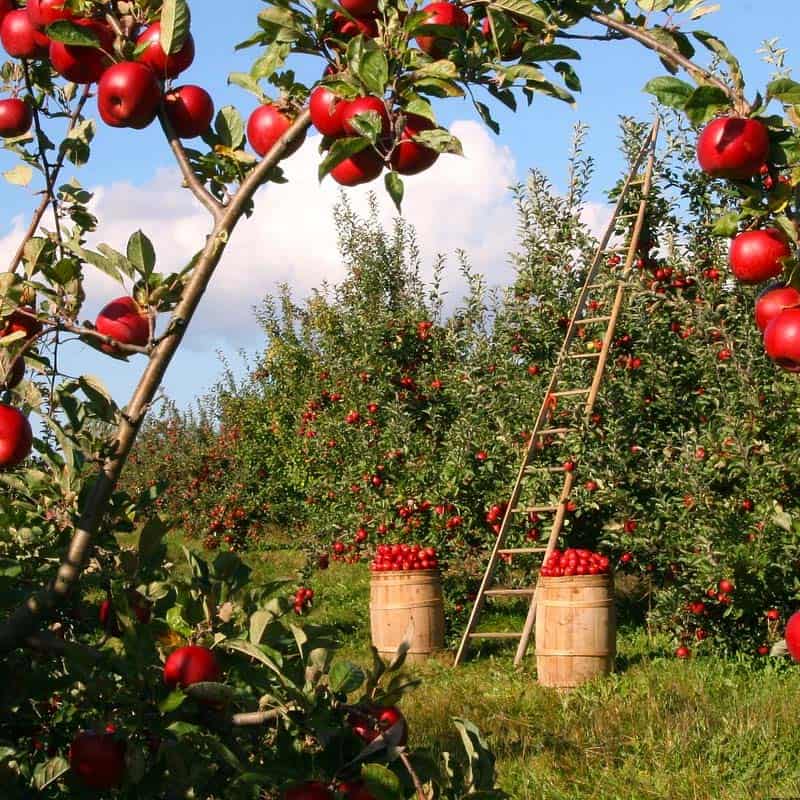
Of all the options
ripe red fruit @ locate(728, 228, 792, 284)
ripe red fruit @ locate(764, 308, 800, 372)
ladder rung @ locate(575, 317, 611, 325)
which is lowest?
ripe red fruit @ locate(764, 308, 800, 372)

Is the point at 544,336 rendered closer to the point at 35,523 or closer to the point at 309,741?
the point at 35,523

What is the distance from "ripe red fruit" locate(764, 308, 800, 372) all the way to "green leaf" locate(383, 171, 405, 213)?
43cm

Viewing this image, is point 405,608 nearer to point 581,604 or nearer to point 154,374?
point 581,604

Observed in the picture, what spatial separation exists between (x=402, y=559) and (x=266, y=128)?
5326 mm

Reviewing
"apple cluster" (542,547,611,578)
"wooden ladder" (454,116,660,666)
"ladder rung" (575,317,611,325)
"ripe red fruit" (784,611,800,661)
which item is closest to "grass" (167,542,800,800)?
"wooden ladder" (454,116,660,666)

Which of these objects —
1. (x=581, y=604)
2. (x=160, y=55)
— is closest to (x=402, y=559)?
(x=581, y=604)

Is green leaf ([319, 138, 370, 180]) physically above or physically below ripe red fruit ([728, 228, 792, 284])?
above

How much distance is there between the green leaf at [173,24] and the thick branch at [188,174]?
0.25 ft

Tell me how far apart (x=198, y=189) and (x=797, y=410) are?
16.1ft

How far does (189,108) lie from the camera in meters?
1.20

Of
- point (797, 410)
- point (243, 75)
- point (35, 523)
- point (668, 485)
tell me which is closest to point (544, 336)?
point (668, 485)

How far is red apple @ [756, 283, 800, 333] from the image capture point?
118 cm

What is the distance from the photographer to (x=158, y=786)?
1.31m

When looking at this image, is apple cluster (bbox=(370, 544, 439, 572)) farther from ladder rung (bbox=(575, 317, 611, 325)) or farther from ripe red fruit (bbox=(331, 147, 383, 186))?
ripe red fruit (bbox=(331, 147, 383, 186))
